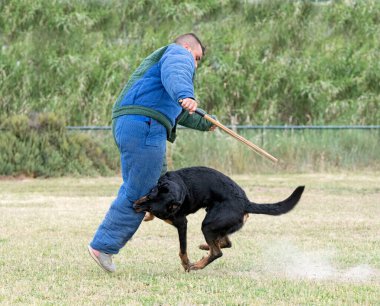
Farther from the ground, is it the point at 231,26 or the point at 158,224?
the point at 231,26

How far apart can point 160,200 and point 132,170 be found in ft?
1.06

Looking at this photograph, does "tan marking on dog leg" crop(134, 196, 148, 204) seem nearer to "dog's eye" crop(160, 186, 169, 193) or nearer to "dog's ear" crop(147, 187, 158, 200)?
"dog's ear" crop(147, 187, 158, 200)

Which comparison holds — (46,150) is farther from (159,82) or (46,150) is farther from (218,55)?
(159,82)

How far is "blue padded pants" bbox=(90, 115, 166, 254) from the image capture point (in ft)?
21.8

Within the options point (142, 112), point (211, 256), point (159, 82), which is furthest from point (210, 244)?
point (159, 82)

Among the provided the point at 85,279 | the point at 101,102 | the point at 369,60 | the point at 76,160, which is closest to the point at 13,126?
the point at 76,160

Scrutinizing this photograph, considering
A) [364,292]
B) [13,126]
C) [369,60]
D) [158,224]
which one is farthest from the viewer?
[369,60]

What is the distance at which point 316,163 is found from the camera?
18531 mm

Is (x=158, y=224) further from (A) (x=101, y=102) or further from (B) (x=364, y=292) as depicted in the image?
(A) (x=101, y=102)

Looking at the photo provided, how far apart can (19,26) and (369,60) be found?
9118 millimetres

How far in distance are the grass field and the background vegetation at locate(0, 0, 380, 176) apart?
26.7 feet

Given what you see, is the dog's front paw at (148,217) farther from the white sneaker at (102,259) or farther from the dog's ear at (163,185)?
the white sneaker at (102,259)

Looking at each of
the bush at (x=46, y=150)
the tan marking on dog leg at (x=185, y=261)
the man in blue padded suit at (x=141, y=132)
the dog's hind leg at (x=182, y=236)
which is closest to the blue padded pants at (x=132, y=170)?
the man in blue padded suit at (x=141, y=132)

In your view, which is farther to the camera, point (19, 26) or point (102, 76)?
point (19, 26)
